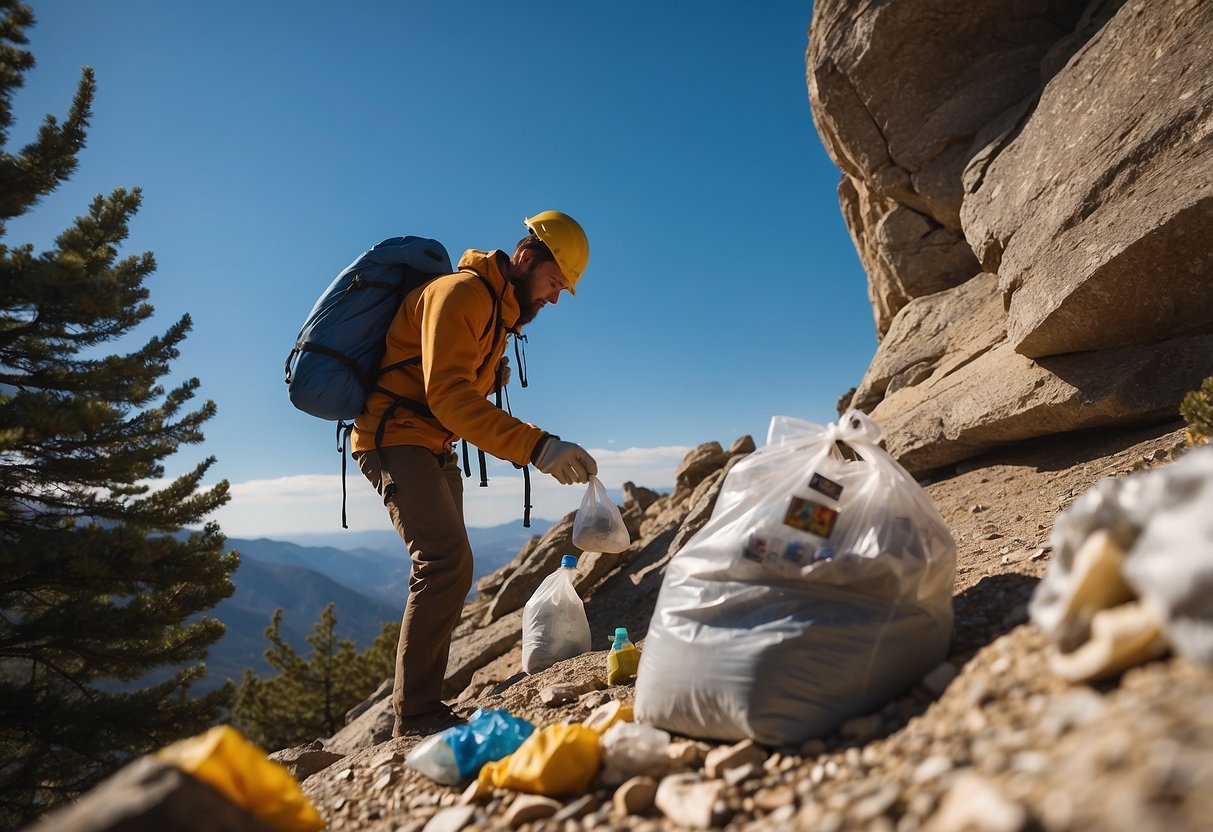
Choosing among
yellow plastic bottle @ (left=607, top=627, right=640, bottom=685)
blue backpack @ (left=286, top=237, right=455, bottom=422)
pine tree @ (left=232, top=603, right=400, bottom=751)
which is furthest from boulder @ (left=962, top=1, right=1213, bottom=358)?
pine tree @ (left=232, top=603, right=400, bottom=751)

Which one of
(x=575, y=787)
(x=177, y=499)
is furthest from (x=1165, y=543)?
(x=177, y=499)

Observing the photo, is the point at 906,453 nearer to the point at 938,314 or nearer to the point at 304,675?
the point at 938,314

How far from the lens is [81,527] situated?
27.5 ft

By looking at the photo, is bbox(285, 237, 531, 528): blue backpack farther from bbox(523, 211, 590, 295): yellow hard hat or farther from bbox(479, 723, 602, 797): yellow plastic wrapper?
bbox(479, 723, 602, 797): yellow plastic wrapper

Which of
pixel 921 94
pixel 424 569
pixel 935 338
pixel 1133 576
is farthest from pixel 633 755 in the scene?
pixel 921 94

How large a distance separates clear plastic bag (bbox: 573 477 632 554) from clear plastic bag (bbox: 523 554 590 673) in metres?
1.44

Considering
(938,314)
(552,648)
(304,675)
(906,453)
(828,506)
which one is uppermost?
(938,314)

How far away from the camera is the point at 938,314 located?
9.03 metres

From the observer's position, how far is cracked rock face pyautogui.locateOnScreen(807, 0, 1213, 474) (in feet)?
16.8

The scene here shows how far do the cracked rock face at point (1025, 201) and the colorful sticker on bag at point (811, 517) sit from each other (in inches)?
179

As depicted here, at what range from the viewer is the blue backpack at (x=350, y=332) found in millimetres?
3918

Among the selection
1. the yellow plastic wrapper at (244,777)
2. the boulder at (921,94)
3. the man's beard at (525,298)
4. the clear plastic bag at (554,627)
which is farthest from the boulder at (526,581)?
the yellow plastic wrapper at (244,777)

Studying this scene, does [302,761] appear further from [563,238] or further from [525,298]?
[563,238]

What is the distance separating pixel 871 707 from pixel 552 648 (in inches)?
159
